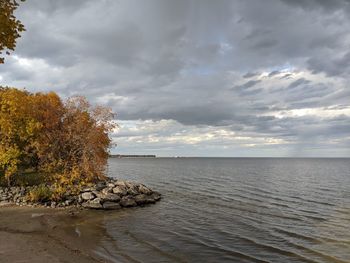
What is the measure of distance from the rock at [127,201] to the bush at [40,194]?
7836 mm

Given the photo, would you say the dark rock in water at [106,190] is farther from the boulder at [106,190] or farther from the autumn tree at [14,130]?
the autumn tree at [14,130]

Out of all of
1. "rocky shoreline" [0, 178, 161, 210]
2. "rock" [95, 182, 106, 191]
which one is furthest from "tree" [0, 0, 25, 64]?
"rock" [95, 182, 106, 191]

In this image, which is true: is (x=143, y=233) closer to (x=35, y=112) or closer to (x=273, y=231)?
(x=273, y=231)

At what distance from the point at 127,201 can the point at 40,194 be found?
30.9 ft

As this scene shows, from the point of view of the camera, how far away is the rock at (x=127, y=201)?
37375 millimetres

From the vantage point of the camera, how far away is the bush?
112ft

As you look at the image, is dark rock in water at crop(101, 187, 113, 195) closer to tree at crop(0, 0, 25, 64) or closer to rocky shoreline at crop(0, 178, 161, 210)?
rocky shoreline at crop(0, 178, 161, 210)

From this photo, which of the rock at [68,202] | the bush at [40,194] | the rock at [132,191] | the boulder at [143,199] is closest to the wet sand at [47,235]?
the bush at [40,194]

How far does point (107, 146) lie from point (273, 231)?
29.0 meters

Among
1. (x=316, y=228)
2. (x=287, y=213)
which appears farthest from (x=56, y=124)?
(x=316, y=228)

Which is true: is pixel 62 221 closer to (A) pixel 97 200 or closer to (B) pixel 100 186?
(A) pixel 97 200

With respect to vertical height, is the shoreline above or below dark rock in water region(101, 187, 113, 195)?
below

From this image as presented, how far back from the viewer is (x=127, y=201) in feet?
124

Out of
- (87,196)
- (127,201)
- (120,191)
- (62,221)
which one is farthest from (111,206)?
(62,221)
